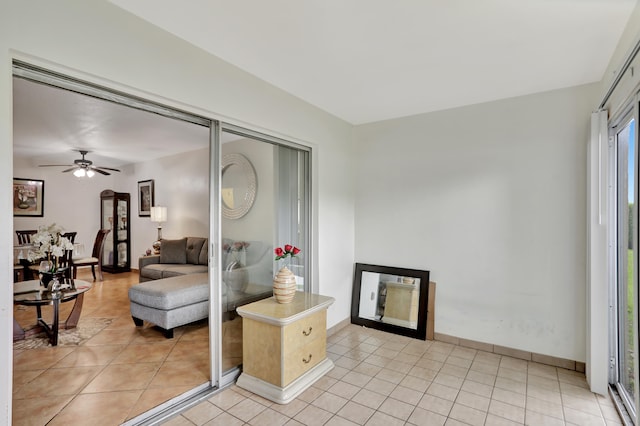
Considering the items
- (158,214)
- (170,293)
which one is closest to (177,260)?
(158,214)

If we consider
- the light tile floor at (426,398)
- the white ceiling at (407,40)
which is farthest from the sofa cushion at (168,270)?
the white ceiling at (407,40)

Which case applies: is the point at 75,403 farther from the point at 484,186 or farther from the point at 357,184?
the point at 484,186

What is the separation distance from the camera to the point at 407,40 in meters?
2.07

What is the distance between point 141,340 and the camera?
3367mm

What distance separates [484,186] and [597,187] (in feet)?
2.92

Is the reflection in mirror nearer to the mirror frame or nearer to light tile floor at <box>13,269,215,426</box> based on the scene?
light tile floor at <box>13,269,215,426</box>

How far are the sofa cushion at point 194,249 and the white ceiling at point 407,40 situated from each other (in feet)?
9.73

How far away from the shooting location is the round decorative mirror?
8.32 ft

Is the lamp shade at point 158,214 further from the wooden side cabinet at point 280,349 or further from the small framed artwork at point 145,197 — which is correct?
the wooden side cabinet at point 280,349

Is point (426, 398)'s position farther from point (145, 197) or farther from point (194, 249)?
point (145, 197)

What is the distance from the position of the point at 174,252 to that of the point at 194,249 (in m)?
0.44

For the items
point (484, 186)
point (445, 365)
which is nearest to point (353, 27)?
point (484, 186)

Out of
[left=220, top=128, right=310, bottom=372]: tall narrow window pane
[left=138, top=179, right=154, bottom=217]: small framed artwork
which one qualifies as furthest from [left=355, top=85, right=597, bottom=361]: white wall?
[left=138, top=179, right=154, bottom=217]: small framed artwork

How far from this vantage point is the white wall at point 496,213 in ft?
9.08
